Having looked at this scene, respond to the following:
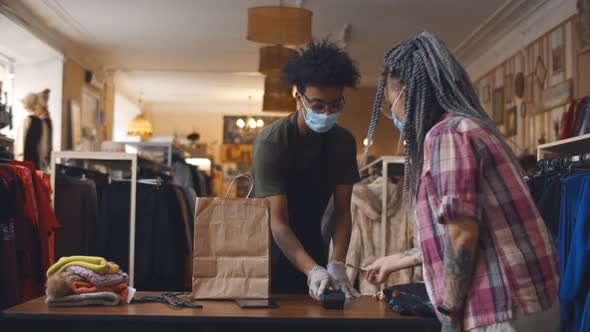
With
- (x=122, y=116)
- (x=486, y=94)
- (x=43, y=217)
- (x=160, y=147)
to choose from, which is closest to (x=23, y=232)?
(x=43, y=217)

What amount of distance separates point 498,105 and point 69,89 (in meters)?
5.47

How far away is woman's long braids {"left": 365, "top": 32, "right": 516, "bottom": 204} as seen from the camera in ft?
5.23

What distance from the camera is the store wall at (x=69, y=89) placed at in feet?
29.8

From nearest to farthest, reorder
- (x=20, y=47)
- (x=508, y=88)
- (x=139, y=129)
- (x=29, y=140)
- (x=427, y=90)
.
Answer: (x=427, y=90)
(x=29, y=140)
(x=508, y=88)
(x=20, y=47)
(x=139, y=129)

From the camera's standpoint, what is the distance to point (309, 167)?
8.73 ft

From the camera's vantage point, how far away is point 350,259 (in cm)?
514

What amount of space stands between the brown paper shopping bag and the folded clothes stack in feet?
0.80

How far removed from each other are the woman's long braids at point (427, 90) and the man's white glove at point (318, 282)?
0.54 meters

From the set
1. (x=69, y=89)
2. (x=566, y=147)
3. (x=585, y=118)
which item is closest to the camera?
(x=566, y=147)

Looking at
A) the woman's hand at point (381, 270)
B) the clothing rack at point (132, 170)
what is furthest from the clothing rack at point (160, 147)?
the woman's hand at point (381, 270)

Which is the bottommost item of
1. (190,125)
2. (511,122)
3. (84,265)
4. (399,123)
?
(84,265)

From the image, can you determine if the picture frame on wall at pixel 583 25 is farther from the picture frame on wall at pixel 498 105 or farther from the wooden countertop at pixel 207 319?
the wooden countertop at pixel 207 319

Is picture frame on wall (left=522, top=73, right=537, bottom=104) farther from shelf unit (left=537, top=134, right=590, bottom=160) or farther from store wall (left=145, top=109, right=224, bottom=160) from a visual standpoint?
store wall (left=145, top=109, right=224, bottom=160)

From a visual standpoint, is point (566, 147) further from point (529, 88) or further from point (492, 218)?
point (529, 88)
